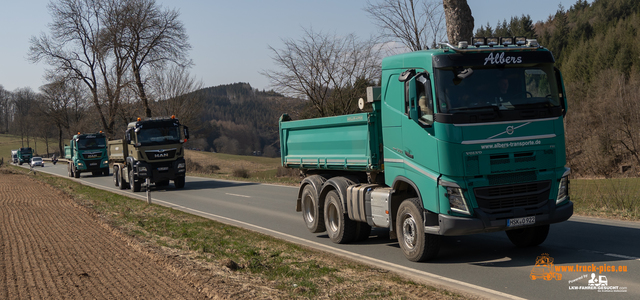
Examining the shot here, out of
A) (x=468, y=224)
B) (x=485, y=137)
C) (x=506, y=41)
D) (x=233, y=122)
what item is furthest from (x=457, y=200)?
(x=233, y=122)

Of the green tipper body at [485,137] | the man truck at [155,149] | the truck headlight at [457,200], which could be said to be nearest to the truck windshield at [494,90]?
the green tipper body at [485,137]

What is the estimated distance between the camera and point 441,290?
6062mm

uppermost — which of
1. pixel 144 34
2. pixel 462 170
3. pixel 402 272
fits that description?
pixel 144 34

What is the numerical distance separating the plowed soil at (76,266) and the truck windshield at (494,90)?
4241 millimetres

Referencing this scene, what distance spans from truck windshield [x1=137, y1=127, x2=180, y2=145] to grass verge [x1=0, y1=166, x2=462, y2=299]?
9852mm

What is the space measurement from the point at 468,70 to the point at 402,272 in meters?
3.02

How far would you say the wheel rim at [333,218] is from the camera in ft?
32.8

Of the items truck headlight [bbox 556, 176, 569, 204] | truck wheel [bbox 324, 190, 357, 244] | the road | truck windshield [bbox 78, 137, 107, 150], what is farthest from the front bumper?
truck windshield [bbox 78, 137, 107, 150]

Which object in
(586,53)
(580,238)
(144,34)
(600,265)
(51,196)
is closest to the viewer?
(600,265)

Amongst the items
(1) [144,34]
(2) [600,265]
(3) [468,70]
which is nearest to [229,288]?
(3) [468,70]

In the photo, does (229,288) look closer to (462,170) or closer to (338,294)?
(338,294)

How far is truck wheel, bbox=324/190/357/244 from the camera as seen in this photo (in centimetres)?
963

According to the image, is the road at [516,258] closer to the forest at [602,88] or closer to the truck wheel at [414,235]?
the truck wheel at [414,235]

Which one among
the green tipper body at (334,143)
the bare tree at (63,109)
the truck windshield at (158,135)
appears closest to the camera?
the green tipper body at (334,143)
